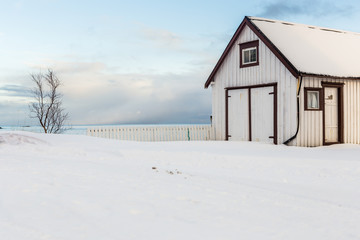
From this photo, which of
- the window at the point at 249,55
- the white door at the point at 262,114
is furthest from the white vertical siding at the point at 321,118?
the window at the point at 249,55

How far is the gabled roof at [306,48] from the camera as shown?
16672 mm

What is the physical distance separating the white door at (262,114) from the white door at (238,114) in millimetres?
386

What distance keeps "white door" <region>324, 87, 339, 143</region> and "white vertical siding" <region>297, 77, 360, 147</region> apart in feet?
1.38

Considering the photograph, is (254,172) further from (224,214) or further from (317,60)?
(317,60)

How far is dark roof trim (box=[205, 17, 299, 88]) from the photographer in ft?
52.7

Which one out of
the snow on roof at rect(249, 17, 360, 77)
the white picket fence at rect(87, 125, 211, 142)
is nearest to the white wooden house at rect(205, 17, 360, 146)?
the snow on roof at rect(249, 17, 360, 77)

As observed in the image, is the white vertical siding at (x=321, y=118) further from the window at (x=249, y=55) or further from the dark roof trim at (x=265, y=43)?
the window at (x=249, y=55)

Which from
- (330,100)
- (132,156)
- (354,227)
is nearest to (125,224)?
(354,227)

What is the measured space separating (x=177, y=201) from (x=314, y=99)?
13.1 metres

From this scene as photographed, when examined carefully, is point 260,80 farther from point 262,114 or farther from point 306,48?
point 306,48

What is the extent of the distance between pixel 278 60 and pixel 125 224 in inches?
547

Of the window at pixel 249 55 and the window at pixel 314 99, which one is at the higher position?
the window at pixel 249 55

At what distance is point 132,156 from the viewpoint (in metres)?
11.8

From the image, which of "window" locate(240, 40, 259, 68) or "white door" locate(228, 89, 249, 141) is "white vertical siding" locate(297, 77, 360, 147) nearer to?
"window" locate(240, 40, 259, 68)
